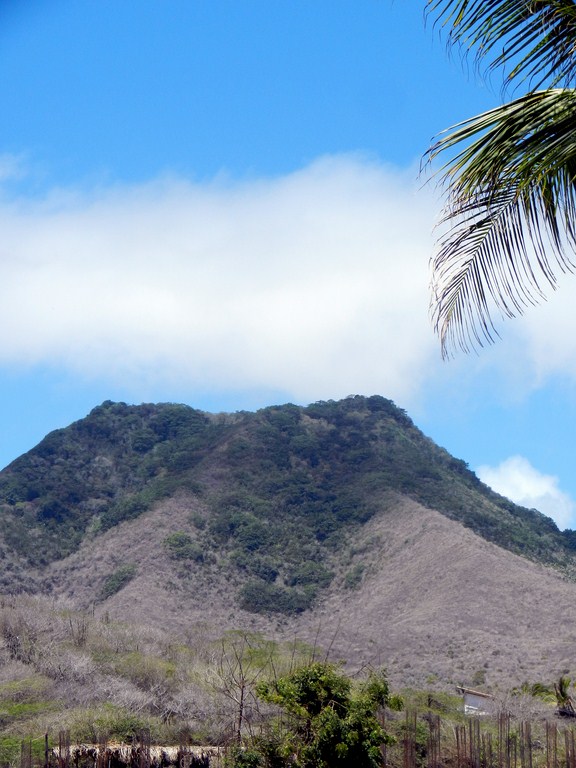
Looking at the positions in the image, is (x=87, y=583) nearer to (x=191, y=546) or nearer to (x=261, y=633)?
(x=191, y=546)

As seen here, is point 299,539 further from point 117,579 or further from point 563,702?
point 563,702

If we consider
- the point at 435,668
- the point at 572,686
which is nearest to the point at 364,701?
the point at 572,686

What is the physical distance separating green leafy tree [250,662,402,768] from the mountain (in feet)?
83.5

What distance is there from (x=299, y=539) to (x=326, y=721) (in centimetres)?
6489

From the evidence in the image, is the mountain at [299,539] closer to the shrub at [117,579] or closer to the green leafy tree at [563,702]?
the shrub at [117,579]

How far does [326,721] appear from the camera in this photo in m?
14.6

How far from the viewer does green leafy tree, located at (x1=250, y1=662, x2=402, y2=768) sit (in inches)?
572

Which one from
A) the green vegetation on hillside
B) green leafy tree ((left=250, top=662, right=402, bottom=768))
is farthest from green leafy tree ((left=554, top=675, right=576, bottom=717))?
the green vegetation on hillside

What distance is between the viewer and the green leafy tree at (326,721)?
1454cm

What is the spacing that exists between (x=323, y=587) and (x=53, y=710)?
42948 millimetres

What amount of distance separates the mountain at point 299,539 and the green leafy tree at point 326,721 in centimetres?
2546

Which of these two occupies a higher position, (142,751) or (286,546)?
(286,546)

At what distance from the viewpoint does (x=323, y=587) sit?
69.5 m

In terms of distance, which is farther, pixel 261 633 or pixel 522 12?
pixel 261 633
